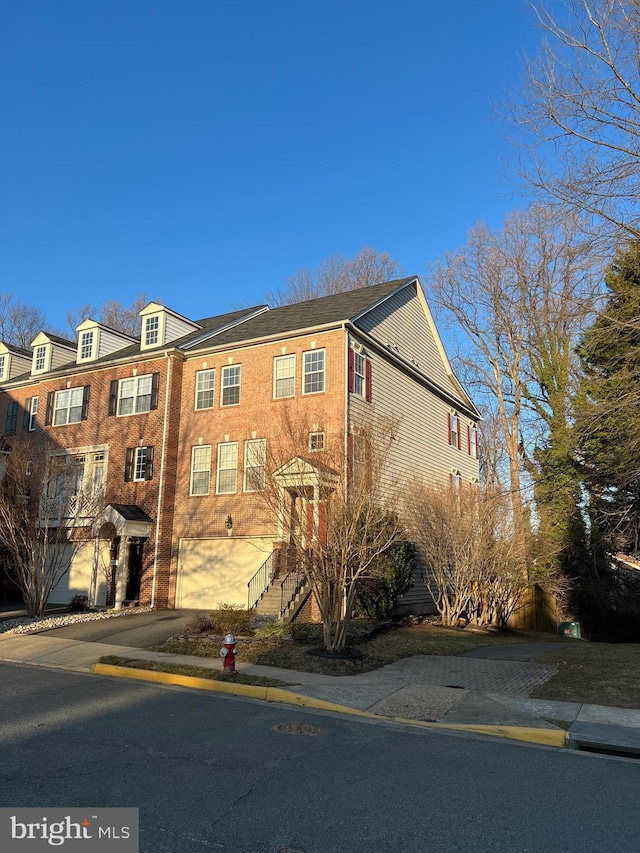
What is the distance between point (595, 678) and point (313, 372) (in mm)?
11620

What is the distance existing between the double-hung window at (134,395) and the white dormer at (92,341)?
2421 mm

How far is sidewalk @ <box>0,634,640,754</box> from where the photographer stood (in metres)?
7.40

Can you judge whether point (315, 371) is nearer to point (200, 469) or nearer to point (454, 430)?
point (200, 469)

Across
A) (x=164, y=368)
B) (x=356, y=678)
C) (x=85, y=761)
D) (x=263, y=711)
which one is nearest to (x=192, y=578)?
(x=164, y=368)

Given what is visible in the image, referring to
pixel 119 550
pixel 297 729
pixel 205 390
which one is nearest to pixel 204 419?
pixel 205 390

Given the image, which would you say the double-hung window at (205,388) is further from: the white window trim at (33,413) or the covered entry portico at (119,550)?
the white window trim at (33,413)

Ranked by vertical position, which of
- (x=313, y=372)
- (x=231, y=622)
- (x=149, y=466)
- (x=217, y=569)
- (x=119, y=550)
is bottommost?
(x=231, y=622)

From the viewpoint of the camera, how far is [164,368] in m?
21.8

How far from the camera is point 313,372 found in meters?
19.1

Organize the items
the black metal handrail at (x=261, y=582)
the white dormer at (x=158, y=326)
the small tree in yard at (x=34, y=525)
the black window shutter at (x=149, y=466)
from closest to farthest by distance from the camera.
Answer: the black metal handrail at (x=261, y=582)
the small tree in yard at (x=34, y=525)
the black window shutter at (x=149, y=466)
the white dormer at (x=158, y=326)

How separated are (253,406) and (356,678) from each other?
11157mm

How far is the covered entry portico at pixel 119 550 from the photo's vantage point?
2005 centimetres

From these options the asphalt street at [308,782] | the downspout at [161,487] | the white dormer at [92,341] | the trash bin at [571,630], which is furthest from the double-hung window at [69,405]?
the trash bin at [571,630]

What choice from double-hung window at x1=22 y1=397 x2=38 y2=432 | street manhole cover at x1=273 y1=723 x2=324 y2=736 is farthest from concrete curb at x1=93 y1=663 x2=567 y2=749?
double-hung window at x1=22 y1=397 x2=38 y2=432
